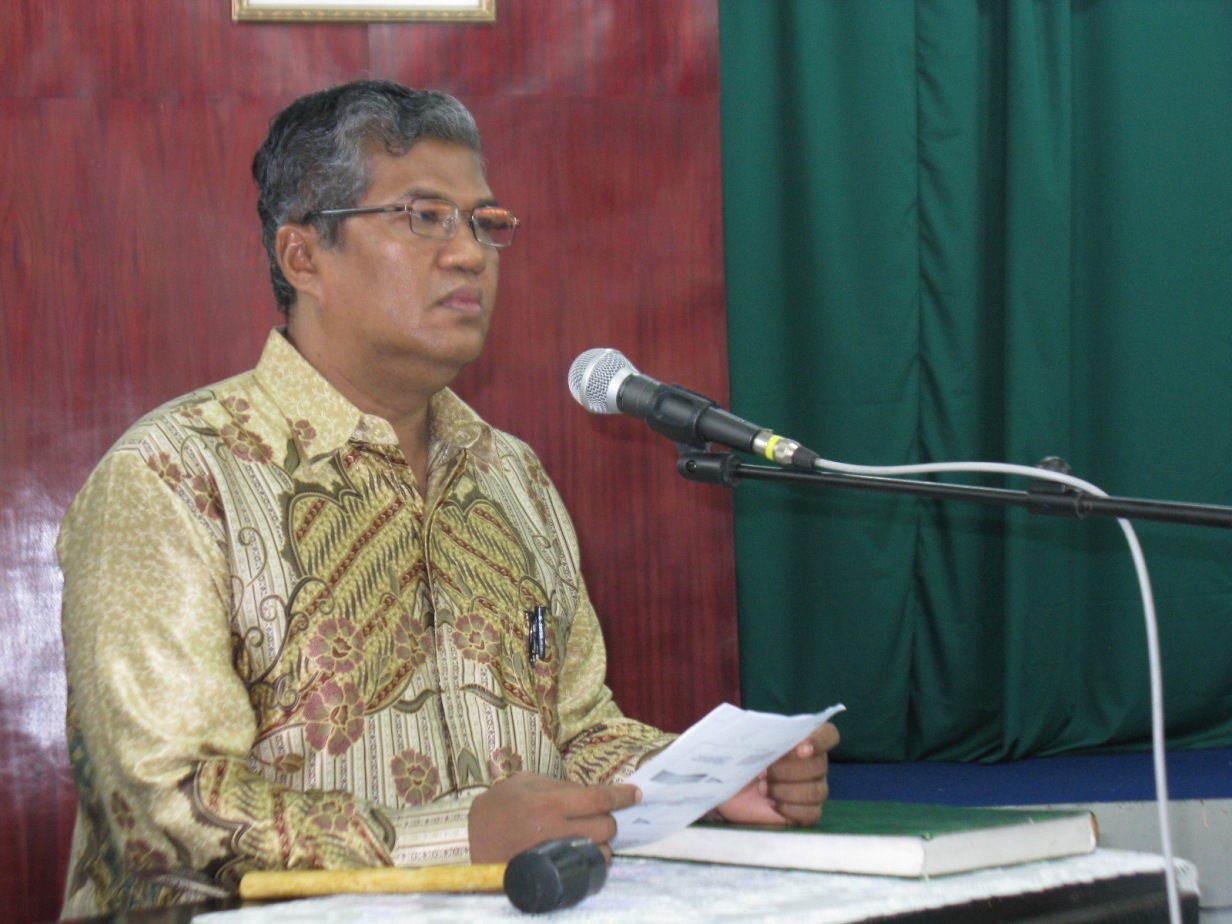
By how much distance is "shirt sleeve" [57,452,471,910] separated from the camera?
1.37m

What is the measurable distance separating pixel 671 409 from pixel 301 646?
0.63m

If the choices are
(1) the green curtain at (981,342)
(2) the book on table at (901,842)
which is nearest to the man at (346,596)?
(2) the book on table at (901,842)

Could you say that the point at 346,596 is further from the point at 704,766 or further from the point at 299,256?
the point at 704,766

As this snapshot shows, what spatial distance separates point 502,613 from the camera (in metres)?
1.89

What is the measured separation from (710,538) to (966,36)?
1288mm

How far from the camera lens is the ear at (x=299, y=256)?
1942 mm

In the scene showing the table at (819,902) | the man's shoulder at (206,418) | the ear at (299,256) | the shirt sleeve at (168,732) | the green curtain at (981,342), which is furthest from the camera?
the green curtain at (981,342)

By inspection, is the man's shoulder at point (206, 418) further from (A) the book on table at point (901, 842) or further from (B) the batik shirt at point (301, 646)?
(A) the book on table at point (901, 842)

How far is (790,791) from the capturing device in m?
1.46

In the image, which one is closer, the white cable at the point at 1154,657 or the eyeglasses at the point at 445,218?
the white cable at the point at 1154,657

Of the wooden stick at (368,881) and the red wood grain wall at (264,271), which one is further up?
the red wood grain wall at (264,271)

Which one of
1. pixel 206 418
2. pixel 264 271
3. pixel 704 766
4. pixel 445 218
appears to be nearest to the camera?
pixel 704 766

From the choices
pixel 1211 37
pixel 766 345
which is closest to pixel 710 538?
pixel 766 345

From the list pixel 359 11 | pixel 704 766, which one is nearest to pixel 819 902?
pixel 704 766
